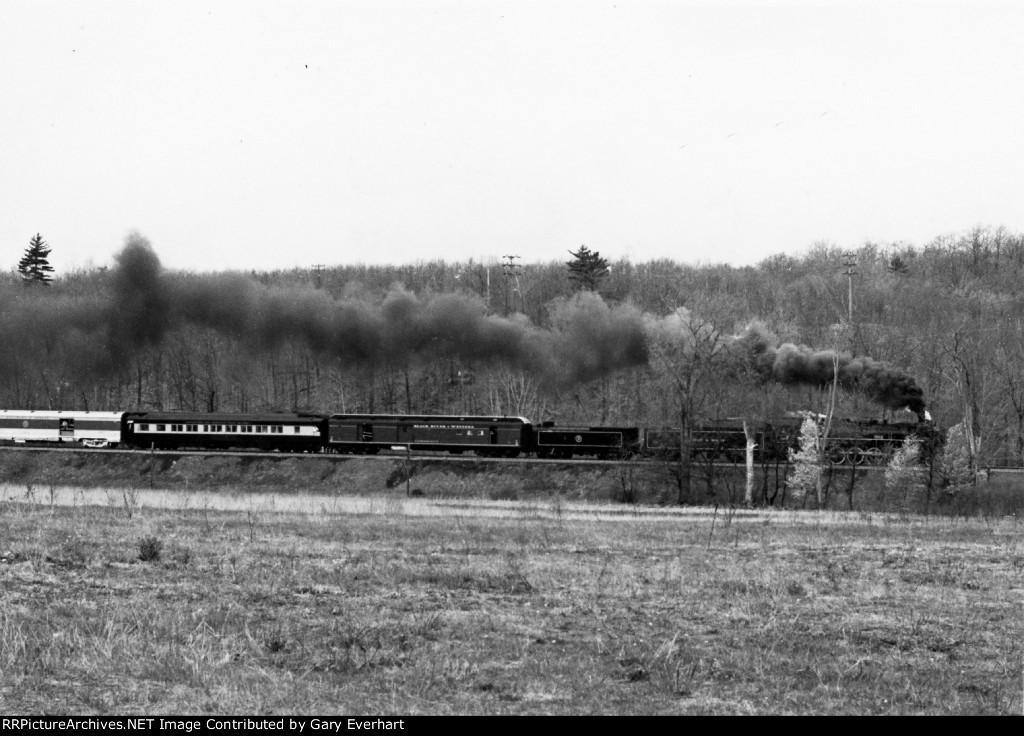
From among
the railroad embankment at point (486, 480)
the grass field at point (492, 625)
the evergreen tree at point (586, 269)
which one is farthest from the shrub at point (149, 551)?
the evergreen tree at point (586, 269)

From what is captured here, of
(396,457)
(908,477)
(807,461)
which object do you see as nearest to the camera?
(807,461)

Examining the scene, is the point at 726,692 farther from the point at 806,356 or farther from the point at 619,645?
the point at 806,356

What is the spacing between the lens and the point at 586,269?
111 m

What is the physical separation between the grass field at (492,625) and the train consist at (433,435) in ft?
121

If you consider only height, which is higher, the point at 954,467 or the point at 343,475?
the point at 954,467

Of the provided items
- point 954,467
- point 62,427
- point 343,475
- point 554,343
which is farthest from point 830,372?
point 62,427

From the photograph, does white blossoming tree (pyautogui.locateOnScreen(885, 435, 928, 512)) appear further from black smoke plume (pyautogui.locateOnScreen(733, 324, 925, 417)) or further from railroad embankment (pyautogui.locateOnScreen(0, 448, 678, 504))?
railroad embankment (pyautogui.locateOnScreen(0, 448, 678, 504))

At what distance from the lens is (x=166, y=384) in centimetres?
10462

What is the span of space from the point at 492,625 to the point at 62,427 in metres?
74.0

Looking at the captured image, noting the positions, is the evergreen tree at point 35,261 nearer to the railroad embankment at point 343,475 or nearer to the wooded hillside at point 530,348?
the wooded hillside at point 530,348

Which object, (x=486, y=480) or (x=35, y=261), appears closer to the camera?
(x=486, y=480)

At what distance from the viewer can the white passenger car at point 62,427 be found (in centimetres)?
7875

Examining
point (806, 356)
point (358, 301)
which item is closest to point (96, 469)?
point (358, 301)

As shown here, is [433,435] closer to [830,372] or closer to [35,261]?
[830,372]
